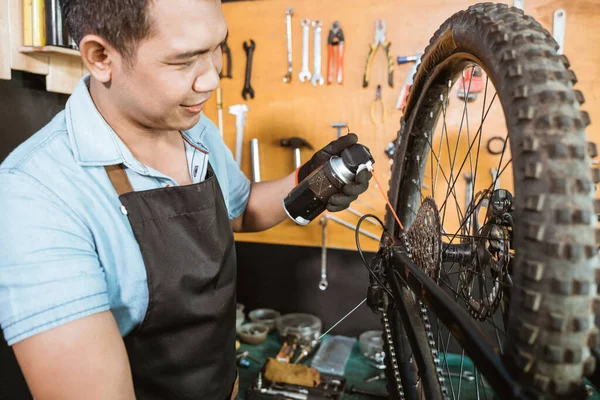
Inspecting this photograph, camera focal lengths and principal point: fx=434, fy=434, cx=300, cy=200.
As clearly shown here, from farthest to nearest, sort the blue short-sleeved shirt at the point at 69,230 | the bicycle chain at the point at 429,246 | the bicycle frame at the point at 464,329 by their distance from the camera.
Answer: the bicycle chain at the point at 429,246, the blue short-sleeved shirt at the point at 69,230, the bicycle frame at the point at 464,329

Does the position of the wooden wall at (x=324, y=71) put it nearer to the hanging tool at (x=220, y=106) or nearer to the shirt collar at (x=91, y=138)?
the hanging tool at (x=220, y=106)

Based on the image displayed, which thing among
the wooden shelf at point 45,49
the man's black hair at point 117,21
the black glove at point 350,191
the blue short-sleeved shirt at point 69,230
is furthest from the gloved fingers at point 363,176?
the wooden shelf at point 45,49

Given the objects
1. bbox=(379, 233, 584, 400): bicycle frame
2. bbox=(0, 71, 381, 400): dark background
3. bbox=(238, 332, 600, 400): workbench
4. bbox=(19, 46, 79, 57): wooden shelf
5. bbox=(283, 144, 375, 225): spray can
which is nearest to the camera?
bbox=(379, 233, 584, 400): bicycle frame

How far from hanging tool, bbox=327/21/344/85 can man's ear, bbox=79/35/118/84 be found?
1.06 metres

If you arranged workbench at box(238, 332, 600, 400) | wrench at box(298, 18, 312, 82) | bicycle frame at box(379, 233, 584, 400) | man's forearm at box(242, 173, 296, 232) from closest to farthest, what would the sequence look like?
bicycle frame at box(379, 233, 584, 400) → man's forearm at box(242, 173, 296, 232) → workbench at box(238, 332, 600, 400) → wrench at box(298, 18, 312, 82)

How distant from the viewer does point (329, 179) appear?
36.3 inches

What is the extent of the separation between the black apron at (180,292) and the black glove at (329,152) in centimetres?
27

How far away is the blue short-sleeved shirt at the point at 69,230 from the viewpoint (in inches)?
23.8

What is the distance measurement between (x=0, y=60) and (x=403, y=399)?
1342 mm

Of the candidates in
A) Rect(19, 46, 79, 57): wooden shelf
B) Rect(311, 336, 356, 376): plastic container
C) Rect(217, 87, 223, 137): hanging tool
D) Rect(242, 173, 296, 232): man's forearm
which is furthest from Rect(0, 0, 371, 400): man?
Rect(217, 87, 223, 137): hanging tool

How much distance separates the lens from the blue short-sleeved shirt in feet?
1.98

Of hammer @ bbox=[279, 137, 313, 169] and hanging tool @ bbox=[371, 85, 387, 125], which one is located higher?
hanging tool @ bbox=[371, 85, 387, 125]

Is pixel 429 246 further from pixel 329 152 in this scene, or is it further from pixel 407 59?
pixel 407 59

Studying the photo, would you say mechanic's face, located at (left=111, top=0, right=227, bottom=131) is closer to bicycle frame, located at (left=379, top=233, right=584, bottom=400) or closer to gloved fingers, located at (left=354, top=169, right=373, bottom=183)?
gloved fingers, located at (left=354, top=169, right=373, bottom=183)
